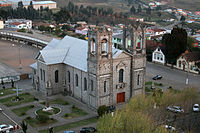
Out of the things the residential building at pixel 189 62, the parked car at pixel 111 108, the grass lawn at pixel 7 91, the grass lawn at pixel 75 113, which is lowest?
the grass lawn at pixel 75 113

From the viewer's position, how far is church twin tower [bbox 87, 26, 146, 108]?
53.7 meters

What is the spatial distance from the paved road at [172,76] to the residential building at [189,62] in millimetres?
1987

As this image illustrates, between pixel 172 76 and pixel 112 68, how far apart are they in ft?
96.7

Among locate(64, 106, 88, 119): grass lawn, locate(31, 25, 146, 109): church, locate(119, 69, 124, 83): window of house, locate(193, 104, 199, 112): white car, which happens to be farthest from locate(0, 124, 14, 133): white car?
locate(193, 104, 199, 112): white car

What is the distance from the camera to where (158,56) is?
92.1 m

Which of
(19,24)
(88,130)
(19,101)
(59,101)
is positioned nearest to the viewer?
(88,130)

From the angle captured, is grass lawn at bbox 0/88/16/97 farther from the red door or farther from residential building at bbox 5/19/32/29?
residential building at bbox 5/19/32/29

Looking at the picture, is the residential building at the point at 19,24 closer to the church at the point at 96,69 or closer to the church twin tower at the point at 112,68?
the church at the point at 96,69

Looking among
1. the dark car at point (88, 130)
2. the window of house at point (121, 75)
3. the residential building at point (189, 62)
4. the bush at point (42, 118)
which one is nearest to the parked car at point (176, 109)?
the window of house at point (121, 75)

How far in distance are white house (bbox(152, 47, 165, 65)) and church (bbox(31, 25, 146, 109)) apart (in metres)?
32.1

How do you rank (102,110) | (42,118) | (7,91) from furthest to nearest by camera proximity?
(7,91) < (102,110) < (42,118)

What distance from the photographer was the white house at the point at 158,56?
90.6m

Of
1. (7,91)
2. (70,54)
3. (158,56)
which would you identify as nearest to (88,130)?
(70,54)

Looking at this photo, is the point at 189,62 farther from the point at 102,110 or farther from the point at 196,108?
the point at 102,110
